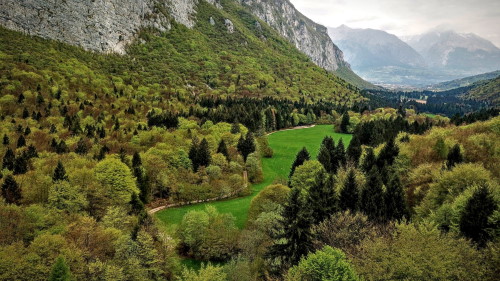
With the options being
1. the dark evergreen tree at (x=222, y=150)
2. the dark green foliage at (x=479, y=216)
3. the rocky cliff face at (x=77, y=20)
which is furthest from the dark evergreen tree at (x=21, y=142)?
the rocky cliff face at (x=77, y=20)

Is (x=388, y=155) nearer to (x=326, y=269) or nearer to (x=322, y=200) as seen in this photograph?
(x=322, y=200)

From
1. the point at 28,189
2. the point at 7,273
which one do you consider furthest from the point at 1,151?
the point at 7,273

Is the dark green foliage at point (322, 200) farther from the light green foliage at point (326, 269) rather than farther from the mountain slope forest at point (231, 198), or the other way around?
the light green foliage at point (326, 269)

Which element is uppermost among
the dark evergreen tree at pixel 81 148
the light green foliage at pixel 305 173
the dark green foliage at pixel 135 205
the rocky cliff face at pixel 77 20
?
the rocky cliff face at pixel 77 20

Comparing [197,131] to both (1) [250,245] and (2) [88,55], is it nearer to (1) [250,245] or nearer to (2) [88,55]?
(1) [250,245]

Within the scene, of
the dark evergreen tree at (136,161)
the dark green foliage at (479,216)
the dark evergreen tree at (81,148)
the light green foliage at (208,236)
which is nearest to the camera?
the dark green foliage at (479,216)

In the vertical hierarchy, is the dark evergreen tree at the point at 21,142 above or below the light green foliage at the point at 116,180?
above

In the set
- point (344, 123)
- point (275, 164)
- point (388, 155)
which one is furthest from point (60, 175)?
point (344, 123)
